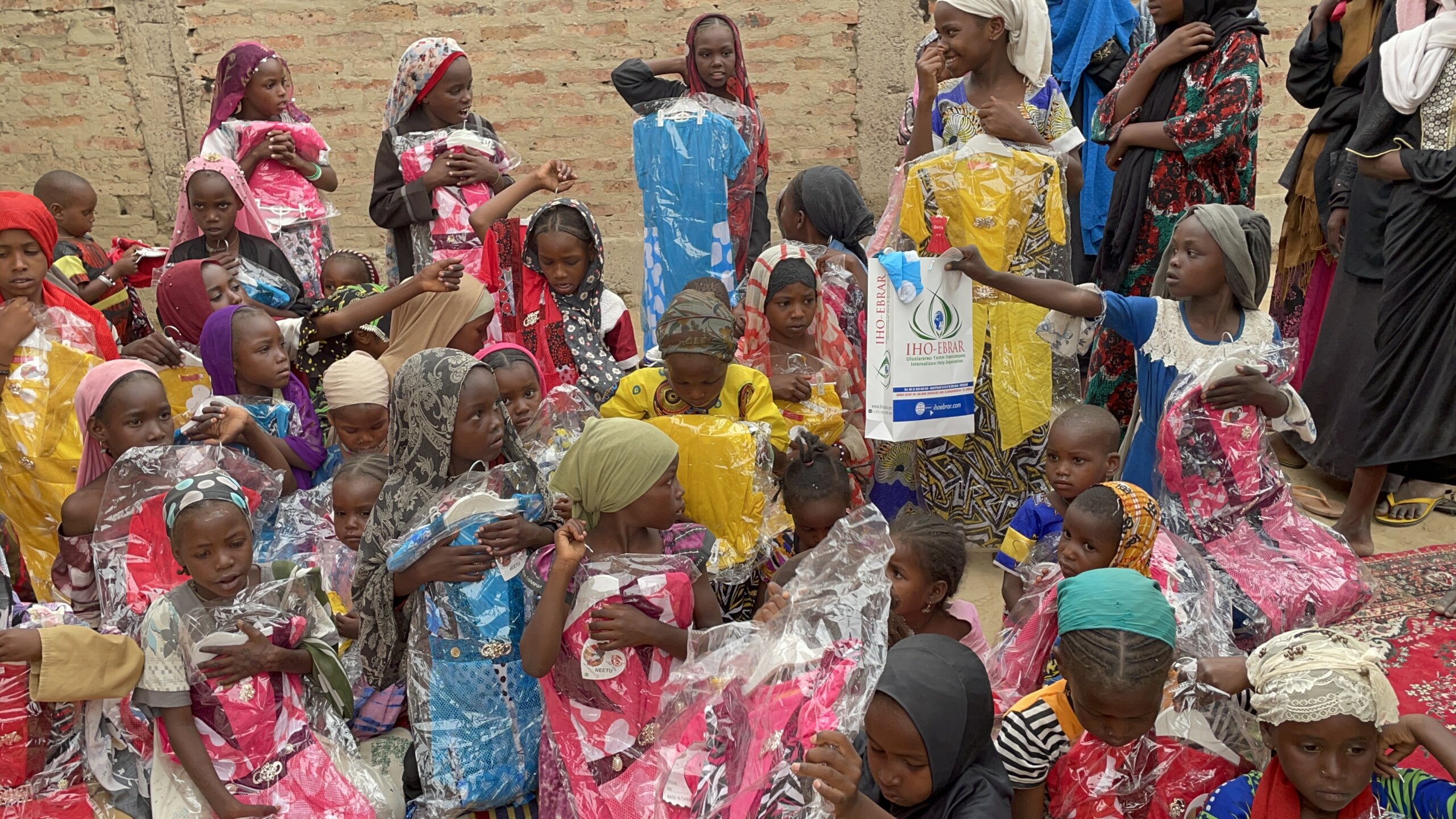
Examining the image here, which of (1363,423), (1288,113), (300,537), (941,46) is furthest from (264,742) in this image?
(1288,113)

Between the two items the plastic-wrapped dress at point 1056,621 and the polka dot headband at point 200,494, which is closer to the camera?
the polka dot headband at point 200,494

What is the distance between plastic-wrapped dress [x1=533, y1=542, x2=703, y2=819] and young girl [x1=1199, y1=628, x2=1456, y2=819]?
4.74ft

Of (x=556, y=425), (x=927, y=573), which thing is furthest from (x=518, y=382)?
(x=927, y=573)

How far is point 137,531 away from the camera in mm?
3656

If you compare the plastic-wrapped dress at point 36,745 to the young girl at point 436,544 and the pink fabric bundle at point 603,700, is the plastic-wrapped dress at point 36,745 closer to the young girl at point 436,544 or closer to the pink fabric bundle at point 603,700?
the young girl at point 436,544

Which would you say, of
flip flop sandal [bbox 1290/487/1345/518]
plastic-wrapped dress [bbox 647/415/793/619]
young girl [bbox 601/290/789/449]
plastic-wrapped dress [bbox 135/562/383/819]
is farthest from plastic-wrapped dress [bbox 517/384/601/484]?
flip flop sandal [bbox 1290/487/1345/518]

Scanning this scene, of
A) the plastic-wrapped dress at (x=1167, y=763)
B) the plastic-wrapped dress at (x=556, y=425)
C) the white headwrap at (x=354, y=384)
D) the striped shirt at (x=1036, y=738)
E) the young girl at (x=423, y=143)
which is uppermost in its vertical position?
the young girl at (x=423, y=143)

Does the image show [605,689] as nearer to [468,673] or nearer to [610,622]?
[610,622]

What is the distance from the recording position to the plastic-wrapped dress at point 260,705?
3.07 metres

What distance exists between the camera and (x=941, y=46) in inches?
194

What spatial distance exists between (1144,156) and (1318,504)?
1.75 m

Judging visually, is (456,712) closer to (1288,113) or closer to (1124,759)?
(1124,759)

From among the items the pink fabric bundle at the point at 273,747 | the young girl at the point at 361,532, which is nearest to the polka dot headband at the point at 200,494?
the pink fabric bundle at the point at 273,747

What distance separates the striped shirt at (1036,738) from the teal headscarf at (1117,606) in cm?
20
